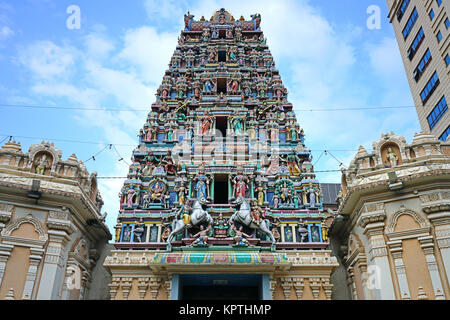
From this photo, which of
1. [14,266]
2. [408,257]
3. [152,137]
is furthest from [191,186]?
[408,257]

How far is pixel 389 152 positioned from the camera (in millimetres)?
19594

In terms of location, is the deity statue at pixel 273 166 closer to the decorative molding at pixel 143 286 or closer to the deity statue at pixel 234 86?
the deity statue at pixel 234 86

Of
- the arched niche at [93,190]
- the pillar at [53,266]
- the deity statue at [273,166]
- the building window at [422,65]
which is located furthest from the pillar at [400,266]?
the building window at [422,65]

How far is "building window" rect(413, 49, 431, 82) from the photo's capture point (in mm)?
31247

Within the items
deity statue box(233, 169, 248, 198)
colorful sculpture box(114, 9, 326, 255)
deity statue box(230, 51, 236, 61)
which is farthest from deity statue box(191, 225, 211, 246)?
deity statue box(230, 51, 236, 61)

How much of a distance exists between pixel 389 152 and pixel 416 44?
60.9ft

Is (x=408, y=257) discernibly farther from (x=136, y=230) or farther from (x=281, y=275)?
(x=136, y=230)

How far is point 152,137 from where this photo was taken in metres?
25.7

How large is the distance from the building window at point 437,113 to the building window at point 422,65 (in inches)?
153

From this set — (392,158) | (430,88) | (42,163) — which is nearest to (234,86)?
(392,158)

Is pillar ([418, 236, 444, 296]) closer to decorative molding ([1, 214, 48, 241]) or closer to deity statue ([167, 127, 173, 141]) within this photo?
deity statue ([167, 127, 173, 141])

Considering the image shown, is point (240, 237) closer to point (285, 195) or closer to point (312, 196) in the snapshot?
point (285, 195)

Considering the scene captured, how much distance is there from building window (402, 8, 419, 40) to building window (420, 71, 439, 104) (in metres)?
6.07
